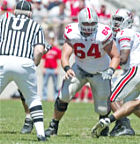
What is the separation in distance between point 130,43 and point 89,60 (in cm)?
59

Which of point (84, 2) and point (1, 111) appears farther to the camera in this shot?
point (84, 2)

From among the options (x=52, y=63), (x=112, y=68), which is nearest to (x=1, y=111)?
(x=52, y=63)

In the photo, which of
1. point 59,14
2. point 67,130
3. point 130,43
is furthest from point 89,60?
point 59,14

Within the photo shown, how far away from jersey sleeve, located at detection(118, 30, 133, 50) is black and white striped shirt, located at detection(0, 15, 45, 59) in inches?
53.4

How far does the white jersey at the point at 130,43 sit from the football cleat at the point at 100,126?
38.4 inches

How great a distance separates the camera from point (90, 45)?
6480mm

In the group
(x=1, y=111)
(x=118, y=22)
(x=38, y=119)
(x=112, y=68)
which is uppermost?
(x=118, y=22)

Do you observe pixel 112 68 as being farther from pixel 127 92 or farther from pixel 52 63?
pixel 52 63

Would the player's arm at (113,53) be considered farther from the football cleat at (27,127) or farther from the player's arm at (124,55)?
the football cleat at (27,127)

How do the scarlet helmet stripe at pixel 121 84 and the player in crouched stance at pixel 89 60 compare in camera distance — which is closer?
the player in crouched stance at pixel 89 60

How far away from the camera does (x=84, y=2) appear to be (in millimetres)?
15000

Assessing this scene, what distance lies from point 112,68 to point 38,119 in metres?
1.19

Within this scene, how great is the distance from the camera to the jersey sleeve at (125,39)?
6766 millimetres

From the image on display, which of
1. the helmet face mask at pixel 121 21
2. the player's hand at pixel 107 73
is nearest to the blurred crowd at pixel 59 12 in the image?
the helmet face mask at pixel 121 21
